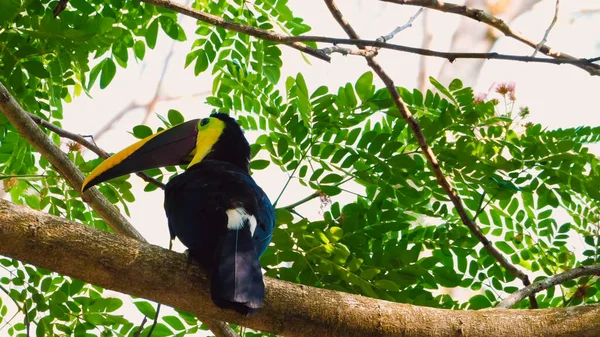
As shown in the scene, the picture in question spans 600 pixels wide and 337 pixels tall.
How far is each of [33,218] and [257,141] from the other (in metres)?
1.27

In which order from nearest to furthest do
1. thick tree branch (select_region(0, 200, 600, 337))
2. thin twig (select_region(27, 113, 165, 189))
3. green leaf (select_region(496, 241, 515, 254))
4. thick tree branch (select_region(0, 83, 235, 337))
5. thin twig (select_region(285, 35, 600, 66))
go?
thick tree branch (select_region(0, 200, 600, 337))
thin twig (select_region(285, 35, 600, 66))
thick tree branch (select_region(0, 83, 235, 337))
thin twig (select_region(27, 113, 165, 189))
green leaf (select_region(496, 241, 515, 254))

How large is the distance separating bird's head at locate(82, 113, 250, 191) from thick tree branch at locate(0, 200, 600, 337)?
0.81m

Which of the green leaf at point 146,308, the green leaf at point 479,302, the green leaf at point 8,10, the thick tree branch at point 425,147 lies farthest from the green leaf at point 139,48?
the green leaf at point 479,302

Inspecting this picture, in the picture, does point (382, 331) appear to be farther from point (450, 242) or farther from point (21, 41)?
point (21, 41)

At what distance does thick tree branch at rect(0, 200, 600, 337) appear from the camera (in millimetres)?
1645

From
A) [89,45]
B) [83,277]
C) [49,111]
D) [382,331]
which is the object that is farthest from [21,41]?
[382,331]

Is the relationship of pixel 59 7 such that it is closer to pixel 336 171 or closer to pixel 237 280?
pixel 336 171

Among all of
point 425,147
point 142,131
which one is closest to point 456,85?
point 425,147

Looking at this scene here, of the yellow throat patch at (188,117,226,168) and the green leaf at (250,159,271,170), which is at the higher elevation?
the yellow throat patch at (188,117,226,168)

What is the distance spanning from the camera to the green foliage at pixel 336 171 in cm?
239

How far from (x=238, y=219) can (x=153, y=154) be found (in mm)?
655

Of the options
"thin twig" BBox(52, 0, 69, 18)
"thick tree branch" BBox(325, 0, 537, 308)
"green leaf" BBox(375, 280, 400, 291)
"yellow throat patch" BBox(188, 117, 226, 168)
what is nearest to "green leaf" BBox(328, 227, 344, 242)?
"green leaf" BBox(375, 280, 400, 291)

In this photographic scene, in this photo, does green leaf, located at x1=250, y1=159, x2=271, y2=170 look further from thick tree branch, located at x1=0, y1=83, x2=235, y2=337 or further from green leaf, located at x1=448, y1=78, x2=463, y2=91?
green leaf, located at x1=448, y1=78, x2=463, y2=91

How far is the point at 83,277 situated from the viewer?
1664 millimetres
